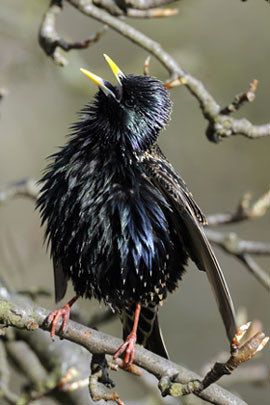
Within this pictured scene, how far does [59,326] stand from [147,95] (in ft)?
4.42

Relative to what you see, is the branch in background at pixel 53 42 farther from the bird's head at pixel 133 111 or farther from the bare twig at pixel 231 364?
the bare twig at pixel 231 364

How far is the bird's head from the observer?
3672 millimetres

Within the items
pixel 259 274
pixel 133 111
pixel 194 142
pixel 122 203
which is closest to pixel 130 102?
pixel 133 111

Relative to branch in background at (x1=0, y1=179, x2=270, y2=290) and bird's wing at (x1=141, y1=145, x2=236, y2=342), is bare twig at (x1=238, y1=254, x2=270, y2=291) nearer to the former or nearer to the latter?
branch in background at (x1=0, y1=179, x2=270, y2=290)

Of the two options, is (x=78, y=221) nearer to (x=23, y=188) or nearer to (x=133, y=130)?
(x=133, y=130)

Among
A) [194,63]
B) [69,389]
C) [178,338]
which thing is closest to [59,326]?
[69,389]

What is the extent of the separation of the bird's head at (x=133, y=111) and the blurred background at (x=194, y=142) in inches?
95.0

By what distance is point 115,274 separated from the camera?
12.3ft

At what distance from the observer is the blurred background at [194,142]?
6746 millimetres

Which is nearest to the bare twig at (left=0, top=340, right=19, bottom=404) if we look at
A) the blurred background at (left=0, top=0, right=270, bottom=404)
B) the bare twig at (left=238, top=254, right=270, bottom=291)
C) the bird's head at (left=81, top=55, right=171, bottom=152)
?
the bird's head at (left=81, top=55, right=171, bottom=152)

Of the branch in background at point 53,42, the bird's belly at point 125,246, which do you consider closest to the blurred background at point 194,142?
the branch in background at point 53,42

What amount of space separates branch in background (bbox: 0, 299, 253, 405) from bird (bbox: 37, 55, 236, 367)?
21cm

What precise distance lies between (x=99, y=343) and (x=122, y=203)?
30.4 inches

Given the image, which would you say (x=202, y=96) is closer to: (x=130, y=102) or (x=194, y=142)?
(x=130, y=102)
